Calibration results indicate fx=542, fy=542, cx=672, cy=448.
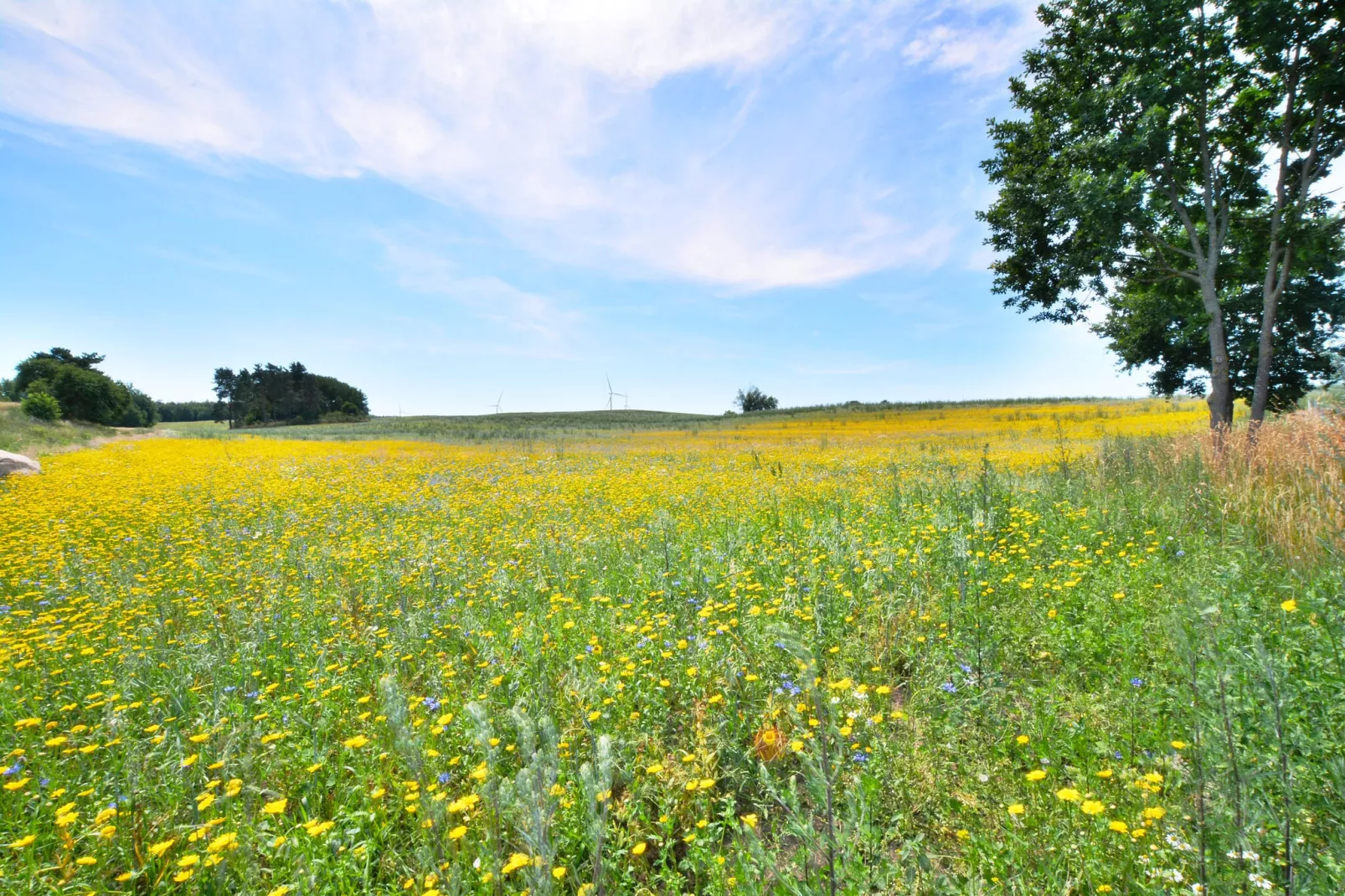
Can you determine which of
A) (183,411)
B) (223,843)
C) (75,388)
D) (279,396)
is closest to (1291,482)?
(223,843)

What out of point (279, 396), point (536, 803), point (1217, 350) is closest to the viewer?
point (536, 803)

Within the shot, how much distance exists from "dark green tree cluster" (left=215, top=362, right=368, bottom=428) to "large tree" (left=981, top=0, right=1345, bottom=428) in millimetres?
96652

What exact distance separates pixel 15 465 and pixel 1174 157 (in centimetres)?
3002

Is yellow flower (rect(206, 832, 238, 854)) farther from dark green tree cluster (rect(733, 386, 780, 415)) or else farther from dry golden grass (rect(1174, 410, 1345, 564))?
dark green tree cluster (rect(733, 386, 780, 415))

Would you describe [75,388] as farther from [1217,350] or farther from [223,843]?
[1217,350]

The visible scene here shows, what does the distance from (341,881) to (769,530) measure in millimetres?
5588

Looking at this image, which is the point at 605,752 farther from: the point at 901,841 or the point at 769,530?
the point at 769,530

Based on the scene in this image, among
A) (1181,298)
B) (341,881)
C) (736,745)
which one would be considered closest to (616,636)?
(736,745)

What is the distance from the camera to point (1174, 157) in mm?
11797

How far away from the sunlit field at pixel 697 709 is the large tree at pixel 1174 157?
6114 mm

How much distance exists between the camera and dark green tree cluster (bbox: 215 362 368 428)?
8219 cm

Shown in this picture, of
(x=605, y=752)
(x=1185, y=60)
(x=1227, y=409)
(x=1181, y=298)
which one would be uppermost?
(x=1185, y=60)

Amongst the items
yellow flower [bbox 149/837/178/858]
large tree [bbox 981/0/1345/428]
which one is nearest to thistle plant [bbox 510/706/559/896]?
yellow flower [bbox 149/837/178/858]

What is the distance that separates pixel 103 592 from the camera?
5.10 m
